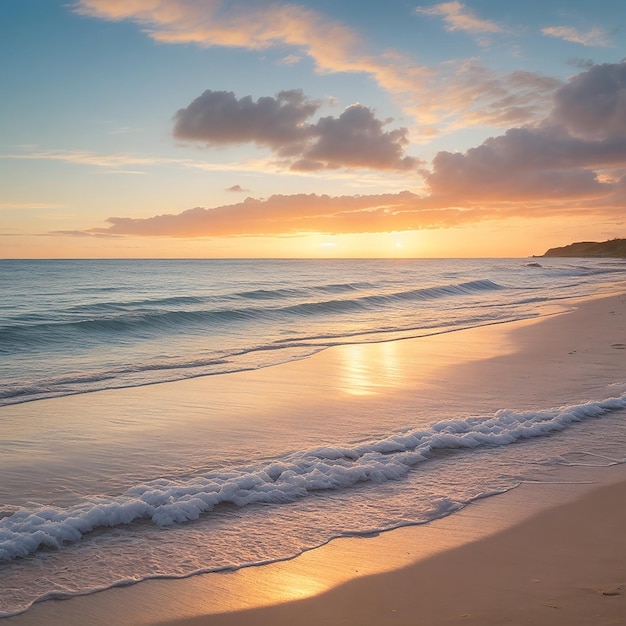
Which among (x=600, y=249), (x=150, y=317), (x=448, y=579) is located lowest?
(x=448, y=579)

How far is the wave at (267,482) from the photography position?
179 inches

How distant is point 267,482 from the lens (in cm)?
550

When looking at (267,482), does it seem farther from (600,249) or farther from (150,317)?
(600,249)

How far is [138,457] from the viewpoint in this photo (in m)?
6.39

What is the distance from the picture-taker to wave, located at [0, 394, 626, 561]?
4.55 meters

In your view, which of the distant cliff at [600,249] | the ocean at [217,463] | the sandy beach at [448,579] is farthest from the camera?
the distant cliff at [600,249]

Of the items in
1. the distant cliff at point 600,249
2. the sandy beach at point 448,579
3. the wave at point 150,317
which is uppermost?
the distant cliff at point 600,249

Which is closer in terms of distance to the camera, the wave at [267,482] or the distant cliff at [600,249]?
the wave at [267,482]

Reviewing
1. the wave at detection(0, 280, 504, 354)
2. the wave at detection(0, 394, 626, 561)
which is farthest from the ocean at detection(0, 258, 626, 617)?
the wave at detection(0, 280, 504, 354)

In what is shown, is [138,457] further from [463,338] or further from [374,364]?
[463,338]

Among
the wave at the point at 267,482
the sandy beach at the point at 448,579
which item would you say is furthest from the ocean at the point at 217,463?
the sandy beach at the point at 448,579

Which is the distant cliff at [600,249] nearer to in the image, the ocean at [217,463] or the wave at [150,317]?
the wave at [150,317]

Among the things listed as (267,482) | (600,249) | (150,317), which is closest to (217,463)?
(267,482)

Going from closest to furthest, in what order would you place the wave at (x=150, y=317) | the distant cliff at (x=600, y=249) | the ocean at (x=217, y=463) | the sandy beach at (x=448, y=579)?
the sandy beach at (x=448, y=579) < the ocean at (x=217, y=463) < the wave at (x=150, y=317) < the distant cliff at (x=600, y=249)
